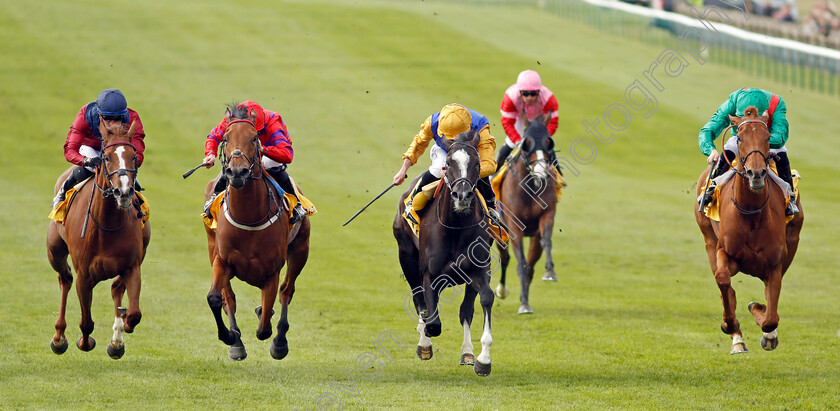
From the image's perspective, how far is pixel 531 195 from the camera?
13.6m

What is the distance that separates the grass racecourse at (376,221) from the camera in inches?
360

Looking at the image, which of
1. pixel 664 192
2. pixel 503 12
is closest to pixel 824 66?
pixel 664 192

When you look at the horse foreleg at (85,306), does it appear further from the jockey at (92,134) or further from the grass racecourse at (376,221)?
the jockey at (92,134)

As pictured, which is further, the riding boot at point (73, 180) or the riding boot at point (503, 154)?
the riding boot at point (503, 154)

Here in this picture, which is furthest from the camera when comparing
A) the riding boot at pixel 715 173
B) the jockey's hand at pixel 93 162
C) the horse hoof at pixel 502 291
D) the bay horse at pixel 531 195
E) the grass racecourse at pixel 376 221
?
the horse hoof at pixel 502 291

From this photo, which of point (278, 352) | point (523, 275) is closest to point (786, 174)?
point (523, 275)

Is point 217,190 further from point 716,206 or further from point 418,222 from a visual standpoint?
point 716,206

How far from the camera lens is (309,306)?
1296 centimetres

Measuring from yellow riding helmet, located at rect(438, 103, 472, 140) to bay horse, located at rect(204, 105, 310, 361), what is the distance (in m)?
1.62

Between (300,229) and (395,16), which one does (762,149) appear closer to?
(300,229)

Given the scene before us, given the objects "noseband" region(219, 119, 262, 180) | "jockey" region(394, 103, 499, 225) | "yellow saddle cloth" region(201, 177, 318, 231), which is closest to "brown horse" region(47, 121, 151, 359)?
"yellow saddle cloth" region(201, 177, 318, 231)

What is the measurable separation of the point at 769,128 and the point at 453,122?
306cm

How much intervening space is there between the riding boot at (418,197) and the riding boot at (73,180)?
3.00 m

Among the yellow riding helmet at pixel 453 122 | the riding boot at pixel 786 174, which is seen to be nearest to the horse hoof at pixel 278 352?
the yellow riding helmet at pixel 453 122
